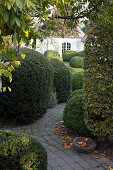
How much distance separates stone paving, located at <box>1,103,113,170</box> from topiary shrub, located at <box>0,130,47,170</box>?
80cm

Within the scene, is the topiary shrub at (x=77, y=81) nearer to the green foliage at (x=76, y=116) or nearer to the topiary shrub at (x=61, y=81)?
the topiary shrub at (x=61, y=81)

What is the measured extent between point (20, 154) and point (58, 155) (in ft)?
4.93

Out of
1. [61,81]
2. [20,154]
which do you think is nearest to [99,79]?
[20,154]

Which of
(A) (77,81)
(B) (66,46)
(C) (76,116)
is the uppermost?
(B) (66,46)

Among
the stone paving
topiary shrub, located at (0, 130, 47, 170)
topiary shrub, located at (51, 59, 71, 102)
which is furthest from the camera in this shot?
topiary shrub, located at (51, 59, 71, 102)

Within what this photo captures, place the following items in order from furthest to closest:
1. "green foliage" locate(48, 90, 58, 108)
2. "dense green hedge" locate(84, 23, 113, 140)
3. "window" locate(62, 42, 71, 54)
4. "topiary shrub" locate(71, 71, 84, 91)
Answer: "window" locate(62, 42, 71, 54)
"topiary shrub" locate(71, 71, 84, 91)
"green foliage" locate(48, 90, 58, 108)
"dense green hedge" locate(84, 23, 113, 140)

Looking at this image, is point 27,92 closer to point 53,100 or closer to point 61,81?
point 53,100

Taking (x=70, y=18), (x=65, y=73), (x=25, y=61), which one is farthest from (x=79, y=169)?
(x=65, y=73)

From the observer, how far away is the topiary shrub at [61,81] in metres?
7.83

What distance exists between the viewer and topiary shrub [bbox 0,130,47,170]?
2.67 metres

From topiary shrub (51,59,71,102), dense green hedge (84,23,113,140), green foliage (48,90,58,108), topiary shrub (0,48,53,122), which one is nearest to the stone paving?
topiary shrub (0,48,53,122)

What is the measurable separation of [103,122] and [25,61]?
2.68 meters

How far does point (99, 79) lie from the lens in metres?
4.00

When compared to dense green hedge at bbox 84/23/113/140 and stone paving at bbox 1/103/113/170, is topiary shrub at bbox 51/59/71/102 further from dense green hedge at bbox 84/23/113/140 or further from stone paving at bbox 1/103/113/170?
dense green hedge at bbox 84/23/113/140
